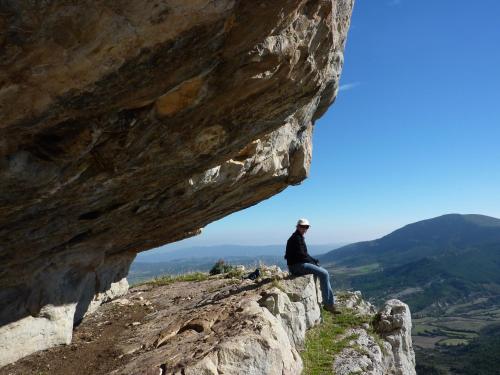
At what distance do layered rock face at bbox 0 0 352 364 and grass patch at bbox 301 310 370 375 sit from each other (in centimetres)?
770

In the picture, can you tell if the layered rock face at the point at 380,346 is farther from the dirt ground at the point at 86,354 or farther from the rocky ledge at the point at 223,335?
the dirt ground at the point at 86,354

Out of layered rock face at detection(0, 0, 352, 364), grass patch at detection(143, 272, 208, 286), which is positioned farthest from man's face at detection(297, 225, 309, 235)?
grass patch at detection(143, 272, 208, 286)

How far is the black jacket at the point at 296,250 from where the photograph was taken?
19.2 m

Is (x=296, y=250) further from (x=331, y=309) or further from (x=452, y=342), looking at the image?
(x=452, y=342)

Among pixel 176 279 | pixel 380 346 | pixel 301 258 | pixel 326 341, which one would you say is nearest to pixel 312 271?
pixel 301 258

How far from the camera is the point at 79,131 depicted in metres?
9.10

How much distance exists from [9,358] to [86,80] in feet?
36.3

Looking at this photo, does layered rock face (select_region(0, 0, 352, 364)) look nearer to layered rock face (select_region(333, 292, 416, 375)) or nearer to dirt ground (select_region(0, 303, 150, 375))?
dirt ground (select_region(0, 303, 150, 375))

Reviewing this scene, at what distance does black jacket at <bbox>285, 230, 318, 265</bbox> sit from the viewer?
19156 mm

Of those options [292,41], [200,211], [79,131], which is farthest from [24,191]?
[200,211]

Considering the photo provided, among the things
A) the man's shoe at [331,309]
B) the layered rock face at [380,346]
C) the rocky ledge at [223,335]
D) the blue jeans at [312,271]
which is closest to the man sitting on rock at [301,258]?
the blue jeans at [312,271]

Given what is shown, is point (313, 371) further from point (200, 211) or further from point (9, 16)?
point (9, 16)

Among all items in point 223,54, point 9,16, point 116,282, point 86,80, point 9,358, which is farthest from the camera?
point 116,282

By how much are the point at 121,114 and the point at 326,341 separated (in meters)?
13.5
